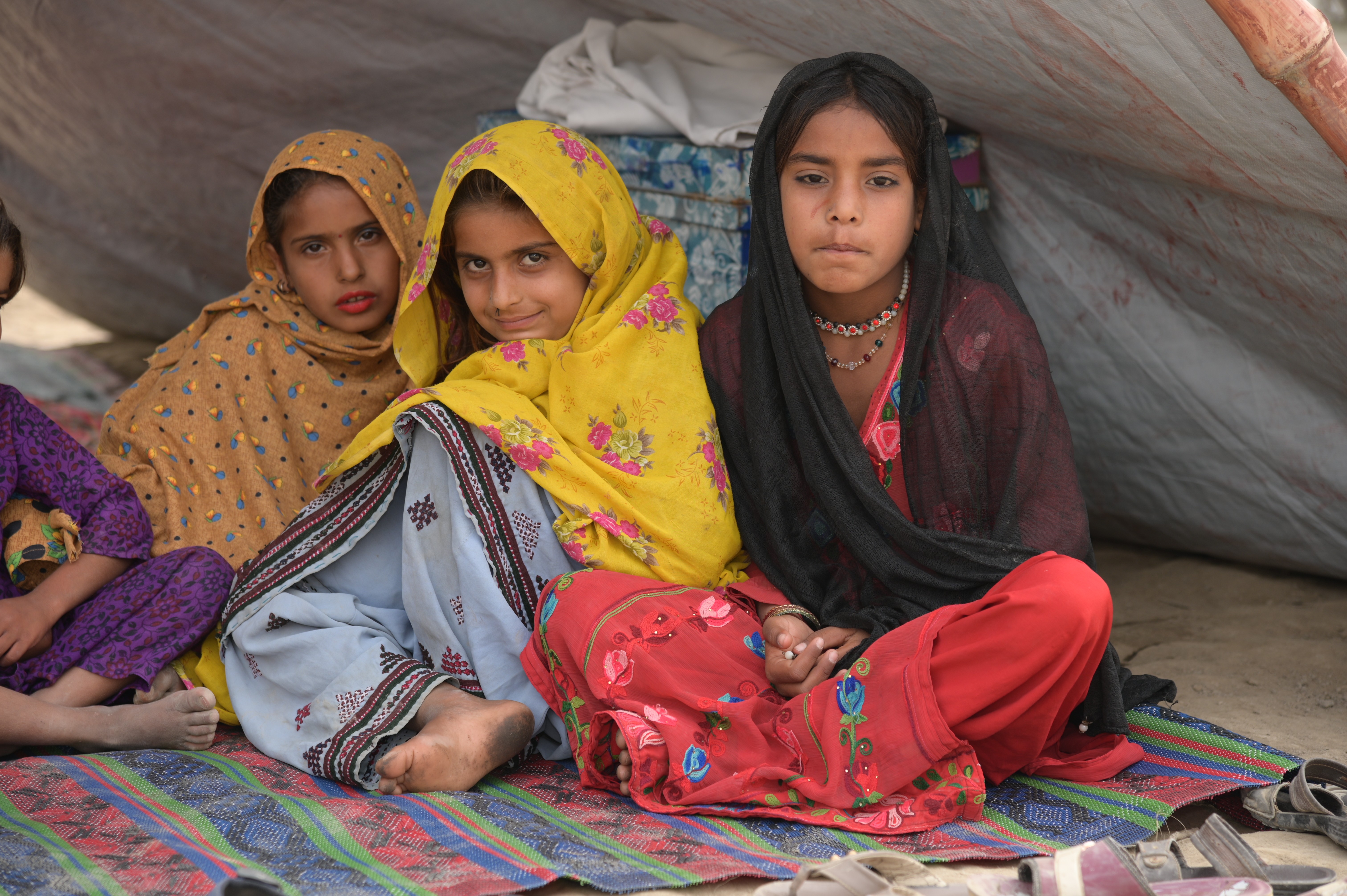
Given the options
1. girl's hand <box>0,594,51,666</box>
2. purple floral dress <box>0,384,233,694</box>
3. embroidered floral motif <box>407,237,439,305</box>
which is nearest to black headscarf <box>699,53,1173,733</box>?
embroidered floral motif <box>407,237,439,305</box>

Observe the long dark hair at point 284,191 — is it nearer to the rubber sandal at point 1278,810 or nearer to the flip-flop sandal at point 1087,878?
the flip-flop sandal at point 1087,878

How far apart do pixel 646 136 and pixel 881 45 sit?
76 centimetres

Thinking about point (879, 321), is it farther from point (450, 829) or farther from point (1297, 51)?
point (450, 829)

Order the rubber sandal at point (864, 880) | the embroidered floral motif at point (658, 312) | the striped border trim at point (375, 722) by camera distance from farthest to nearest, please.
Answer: the embroidered floral motif at point (658, 312) < the striped border trim at point (375, 722) < the rubber sandal at point (864, 880)

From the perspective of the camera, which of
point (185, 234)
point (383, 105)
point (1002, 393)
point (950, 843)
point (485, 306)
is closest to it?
point (950, 843)

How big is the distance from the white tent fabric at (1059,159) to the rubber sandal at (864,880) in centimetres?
125

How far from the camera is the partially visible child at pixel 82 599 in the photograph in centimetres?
197

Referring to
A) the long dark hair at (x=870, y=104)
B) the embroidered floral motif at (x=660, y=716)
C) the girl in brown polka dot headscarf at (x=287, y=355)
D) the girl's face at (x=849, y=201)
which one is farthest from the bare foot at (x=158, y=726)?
the long dark hair at (x=870, y=104)

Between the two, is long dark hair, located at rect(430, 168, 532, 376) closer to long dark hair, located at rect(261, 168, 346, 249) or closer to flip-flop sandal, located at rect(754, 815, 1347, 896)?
long dark hair, located at rect(261, 168, 346, 249)

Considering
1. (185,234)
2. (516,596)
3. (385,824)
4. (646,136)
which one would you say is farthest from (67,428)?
(385,824)

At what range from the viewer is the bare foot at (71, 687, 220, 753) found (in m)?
1.97

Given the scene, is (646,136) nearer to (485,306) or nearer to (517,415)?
(485,306)

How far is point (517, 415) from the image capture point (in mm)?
2086

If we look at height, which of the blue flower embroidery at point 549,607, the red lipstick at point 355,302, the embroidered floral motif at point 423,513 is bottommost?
the blue flower embroidery at point 549,607
